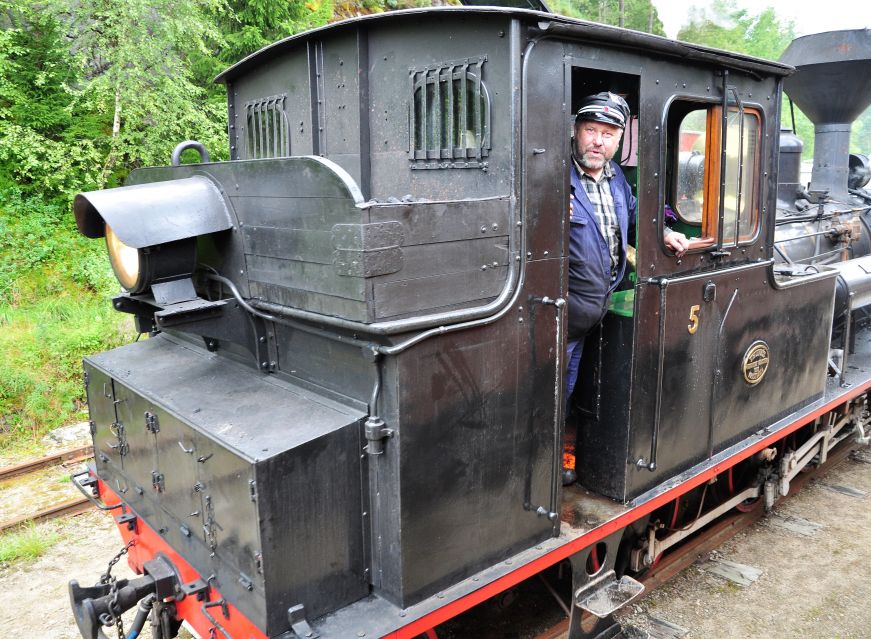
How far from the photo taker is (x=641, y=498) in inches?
136

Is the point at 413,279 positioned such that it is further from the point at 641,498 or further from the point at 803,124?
the point at 803,124

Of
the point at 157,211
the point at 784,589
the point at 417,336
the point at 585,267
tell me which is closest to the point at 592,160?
the point at 585,267

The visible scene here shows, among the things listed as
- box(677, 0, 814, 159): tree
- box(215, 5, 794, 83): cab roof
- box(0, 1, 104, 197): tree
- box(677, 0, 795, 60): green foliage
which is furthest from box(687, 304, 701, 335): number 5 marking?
box(677, 0, 795, 60): green foliage

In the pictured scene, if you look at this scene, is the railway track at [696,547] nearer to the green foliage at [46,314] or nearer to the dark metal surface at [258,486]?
the dark metal surface at [258,486]

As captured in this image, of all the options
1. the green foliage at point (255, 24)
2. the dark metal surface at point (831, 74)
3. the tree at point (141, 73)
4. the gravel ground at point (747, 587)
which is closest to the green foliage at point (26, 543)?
the gravel ground at point (747, 587)

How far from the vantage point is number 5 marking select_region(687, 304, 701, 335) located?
11.6 ft

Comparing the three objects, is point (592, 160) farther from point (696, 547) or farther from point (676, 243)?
point (696, 547)

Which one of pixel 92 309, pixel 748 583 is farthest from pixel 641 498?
pixel 92 309

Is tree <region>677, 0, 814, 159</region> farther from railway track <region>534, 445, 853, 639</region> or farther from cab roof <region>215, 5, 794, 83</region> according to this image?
cab roof <region>215, 5, 794, 83</region>

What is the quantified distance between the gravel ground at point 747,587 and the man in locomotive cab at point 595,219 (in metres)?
1.95

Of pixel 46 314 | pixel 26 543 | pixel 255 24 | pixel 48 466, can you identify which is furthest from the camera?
pixel 255 24

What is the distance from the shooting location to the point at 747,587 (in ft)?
14.7

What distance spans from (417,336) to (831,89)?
239 inches

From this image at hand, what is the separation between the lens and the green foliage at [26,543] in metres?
4.86
